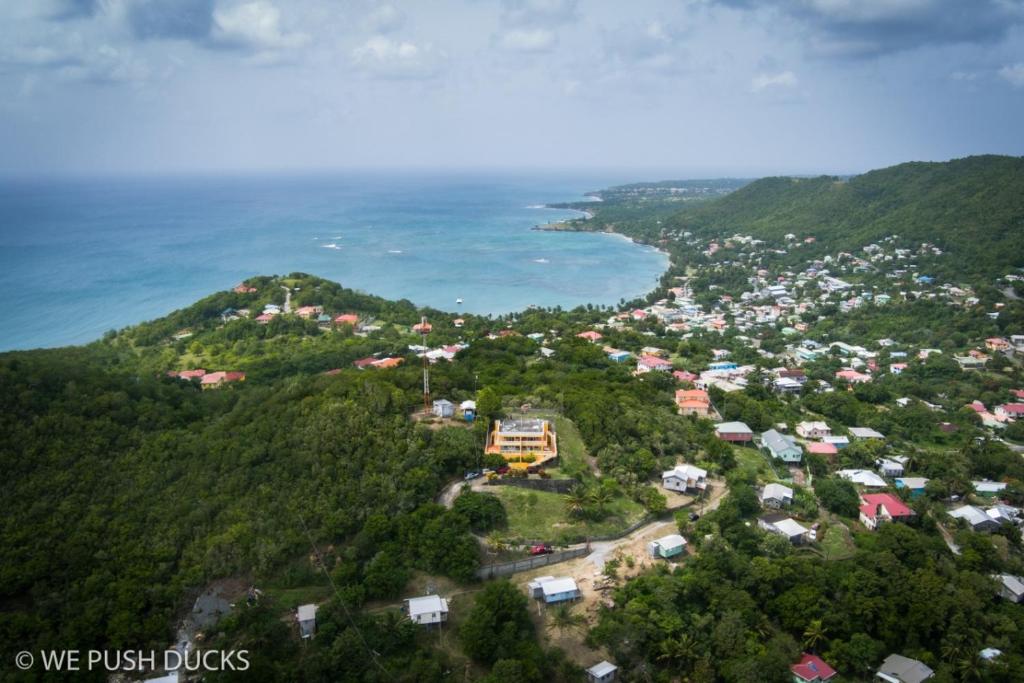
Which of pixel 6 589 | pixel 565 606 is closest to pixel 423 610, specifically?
pixel 565 606

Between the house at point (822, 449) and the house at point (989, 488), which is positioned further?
the house at point (822, 449)

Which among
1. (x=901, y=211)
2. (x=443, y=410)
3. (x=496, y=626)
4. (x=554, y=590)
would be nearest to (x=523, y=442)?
(x=443, y=410)

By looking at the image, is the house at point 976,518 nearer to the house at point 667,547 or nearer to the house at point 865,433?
the house at point 865,433

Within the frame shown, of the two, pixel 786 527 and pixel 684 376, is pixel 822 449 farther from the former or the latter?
pixel 684 376

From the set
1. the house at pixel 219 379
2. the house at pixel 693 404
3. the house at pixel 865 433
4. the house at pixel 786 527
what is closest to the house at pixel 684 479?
the house at pixel 786 527

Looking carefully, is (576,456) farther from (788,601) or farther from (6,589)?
(6,589)

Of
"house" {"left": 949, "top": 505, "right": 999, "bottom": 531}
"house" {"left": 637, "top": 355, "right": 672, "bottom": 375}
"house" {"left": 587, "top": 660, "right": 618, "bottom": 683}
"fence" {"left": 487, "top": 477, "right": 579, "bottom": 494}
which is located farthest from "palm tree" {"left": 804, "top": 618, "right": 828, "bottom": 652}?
"house" {"left": 637, "top": 355, "right": 672, "bottom": 375}

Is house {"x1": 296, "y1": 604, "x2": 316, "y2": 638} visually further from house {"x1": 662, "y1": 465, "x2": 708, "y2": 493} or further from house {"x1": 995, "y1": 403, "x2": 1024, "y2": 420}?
house {"x1": 995, "y1": 403, "x2": 1024, "y2": 420}
